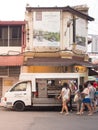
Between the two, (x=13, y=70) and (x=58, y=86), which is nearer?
(x=58, y=86)

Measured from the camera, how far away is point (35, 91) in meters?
25.8

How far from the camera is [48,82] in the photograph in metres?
26.4

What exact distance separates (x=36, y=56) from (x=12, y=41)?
3.11 m

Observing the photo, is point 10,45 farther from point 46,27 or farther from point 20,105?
point 20,105

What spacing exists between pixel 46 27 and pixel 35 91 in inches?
319

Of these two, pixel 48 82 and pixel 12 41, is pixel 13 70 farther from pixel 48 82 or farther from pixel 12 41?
pixel 48 82

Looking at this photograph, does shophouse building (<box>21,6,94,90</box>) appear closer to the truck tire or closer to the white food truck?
the white food truck

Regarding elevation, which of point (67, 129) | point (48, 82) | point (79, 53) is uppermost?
point (79, 53)

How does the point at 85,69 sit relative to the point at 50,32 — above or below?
below

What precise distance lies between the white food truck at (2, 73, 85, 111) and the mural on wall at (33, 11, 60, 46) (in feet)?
22.6

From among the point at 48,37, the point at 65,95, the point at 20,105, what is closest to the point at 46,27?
the point at 48,37

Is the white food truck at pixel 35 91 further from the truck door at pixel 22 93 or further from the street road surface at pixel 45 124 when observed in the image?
the street road surface at pixel 45 124

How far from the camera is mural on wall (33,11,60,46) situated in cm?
3269

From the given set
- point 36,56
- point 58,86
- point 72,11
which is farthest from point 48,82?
point 72,11
